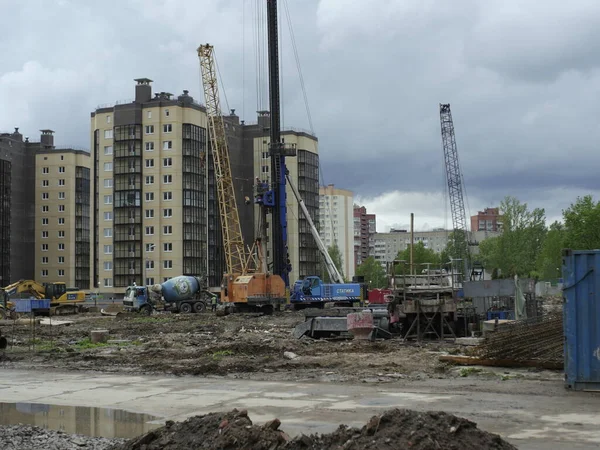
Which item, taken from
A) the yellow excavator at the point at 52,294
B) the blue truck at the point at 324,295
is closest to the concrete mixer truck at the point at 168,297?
the yellow excavator at the point at 52,294

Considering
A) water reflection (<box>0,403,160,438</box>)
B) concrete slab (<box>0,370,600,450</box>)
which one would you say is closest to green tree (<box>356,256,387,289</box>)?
concrete slab (<box>0,370,600,450</box>)

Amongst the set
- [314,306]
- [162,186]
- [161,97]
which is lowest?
[314,306]

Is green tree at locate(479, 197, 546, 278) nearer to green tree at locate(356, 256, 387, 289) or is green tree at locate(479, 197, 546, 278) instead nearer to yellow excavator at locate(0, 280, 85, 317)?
green tree at locate(356, 256, 387, 289)

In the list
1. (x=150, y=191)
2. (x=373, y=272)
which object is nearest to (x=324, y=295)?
(x=150, y=191)

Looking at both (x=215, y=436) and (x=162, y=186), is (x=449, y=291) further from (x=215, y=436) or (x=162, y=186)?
(x=162, y=186)

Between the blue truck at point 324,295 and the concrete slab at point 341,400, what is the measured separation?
40.1 m

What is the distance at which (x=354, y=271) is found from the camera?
185m

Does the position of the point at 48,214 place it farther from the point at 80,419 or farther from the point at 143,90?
the point at 80,419

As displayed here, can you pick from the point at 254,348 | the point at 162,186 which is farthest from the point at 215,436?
the point at 162,186

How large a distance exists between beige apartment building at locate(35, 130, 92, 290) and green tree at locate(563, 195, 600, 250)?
73.8 m

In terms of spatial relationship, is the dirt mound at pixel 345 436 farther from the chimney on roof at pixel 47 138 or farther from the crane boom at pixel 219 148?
the chimney on roof at pixel 47 138

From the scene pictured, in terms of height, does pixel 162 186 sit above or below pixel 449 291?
above

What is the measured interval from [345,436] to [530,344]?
10433mm

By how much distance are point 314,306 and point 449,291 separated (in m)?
31.9
